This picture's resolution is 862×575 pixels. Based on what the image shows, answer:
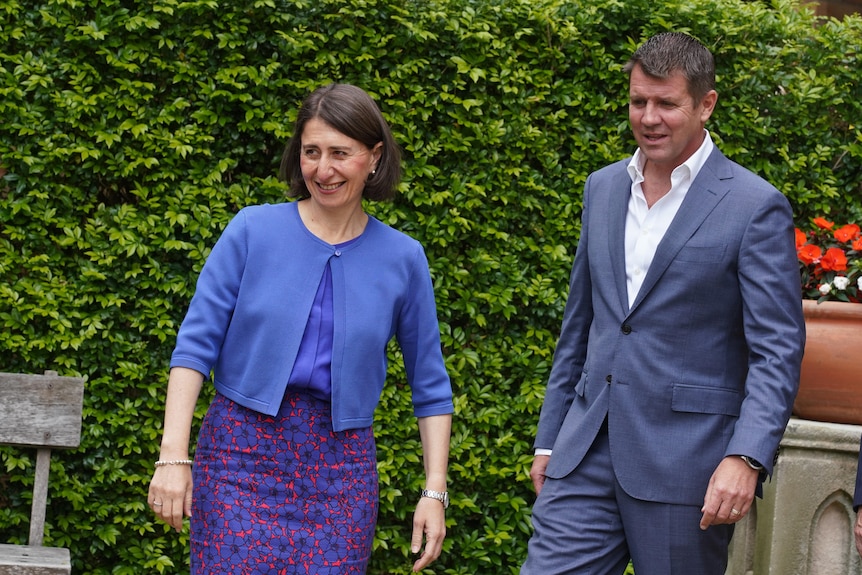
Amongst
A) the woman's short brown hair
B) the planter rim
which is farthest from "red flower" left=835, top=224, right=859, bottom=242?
the woman's short brown hair

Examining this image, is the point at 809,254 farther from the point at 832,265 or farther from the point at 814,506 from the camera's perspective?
the point at 814,506

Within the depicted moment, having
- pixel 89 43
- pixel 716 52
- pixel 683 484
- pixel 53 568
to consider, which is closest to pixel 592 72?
pixel 716 52

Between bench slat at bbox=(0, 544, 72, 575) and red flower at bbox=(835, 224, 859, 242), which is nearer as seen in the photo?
bench slat at bbox=(0, 544, 72, 575)

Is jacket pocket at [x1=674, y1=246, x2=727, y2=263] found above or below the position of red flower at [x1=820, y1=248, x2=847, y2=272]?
below

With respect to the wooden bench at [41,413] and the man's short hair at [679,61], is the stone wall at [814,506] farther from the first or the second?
the wooden bench at [41,413]

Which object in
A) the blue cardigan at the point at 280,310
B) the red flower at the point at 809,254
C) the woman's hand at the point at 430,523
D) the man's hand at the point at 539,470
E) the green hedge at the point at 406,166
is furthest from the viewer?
the red flower at the point at 809,254

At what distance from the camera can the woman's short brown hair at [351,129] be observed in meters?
3.01

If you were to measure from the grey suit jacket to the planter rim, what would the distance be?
4.44 feet

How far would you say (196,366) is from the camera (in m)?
2.86

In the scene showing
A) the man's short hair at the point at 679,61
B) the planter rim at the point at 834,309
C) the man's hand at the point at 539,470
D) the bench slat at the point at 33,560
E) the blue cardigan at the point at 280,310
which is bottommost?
the bench slat at the point at 33,560

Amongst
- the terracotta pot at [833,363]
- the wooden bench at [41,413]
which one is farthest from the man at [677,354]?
the wooden bench at [41,413]

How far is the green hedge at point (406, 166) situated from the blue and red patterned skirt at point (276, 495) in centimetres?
167

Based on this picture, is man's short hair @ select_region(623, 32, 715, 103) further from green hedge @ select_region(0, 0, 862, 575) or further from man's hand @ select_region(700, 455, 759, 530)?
green hedge @ select_region(0, 0, 862, 575)

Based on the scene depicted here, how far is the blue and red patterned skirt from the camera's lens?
2830 millimetres
